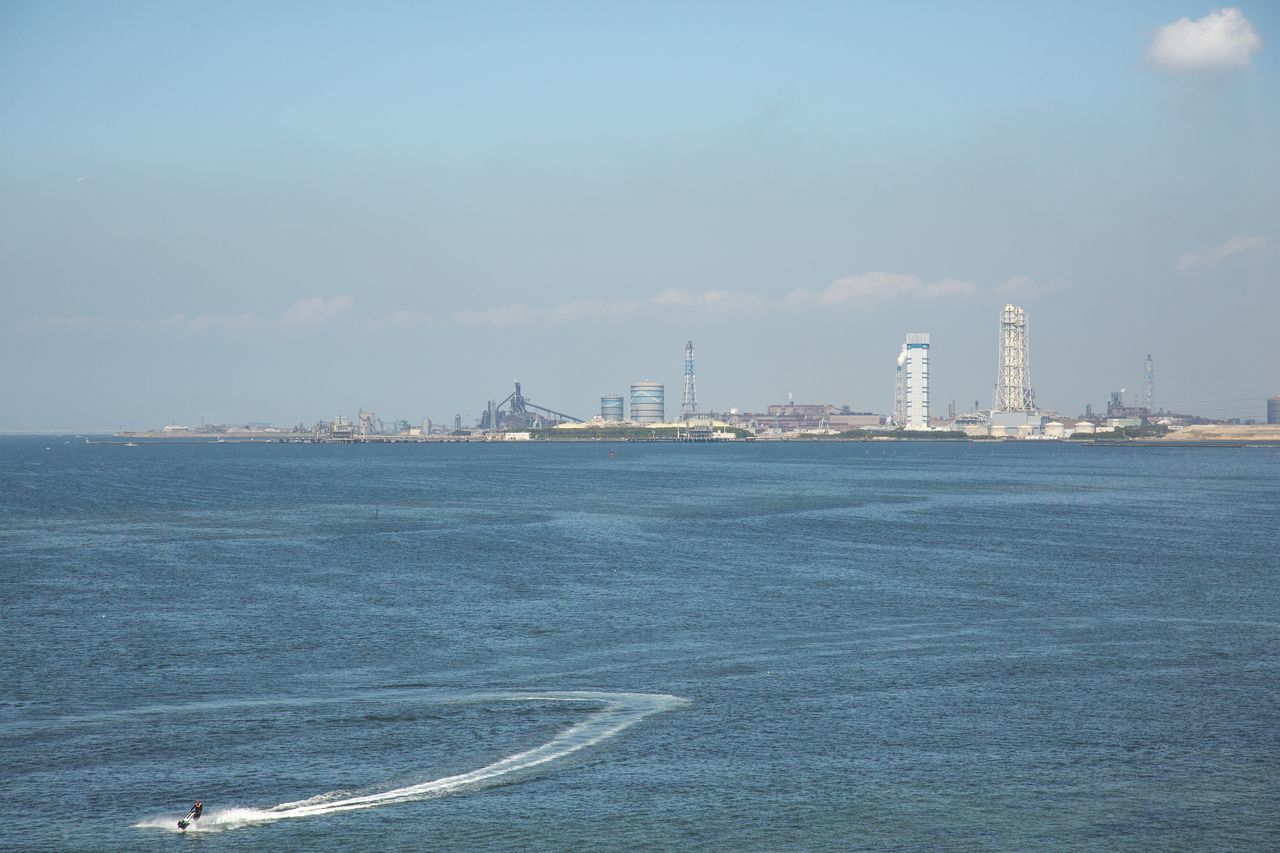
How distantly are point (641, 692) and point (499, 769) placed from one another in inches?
343

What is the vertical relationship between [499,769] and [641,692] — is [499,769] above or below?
below

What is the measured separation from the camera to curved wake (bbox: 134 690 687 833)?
2919cm

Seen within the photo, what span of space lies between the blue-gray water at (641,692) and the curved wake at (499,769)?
5.0 inches

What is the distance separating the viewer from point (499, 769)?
3275 cm

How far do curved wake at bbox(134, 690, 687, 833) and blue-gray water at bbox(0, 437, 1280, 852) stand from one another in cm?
13

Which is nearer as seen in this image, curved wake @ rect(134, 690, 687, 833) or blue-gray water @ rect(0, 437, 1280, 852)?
curved wake @ rect(134, 690, 687, 833)

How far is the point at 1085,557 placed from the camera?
76562mm

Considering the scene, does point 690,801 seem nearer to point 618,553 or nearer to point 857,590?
point 857,590

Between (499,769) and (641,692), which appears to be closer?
(499,769)

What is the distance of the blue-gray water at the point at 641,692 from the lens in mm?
29594

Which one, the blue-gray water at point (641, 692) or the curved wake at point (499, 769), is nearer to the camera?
the curved wake at point (499, 769)

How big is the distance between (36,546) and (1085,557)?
7191cm

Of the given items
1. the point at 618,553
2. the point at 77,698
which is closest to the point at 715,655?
the point at 77,698

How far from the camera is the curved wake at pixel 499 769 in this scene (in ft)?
95.8
